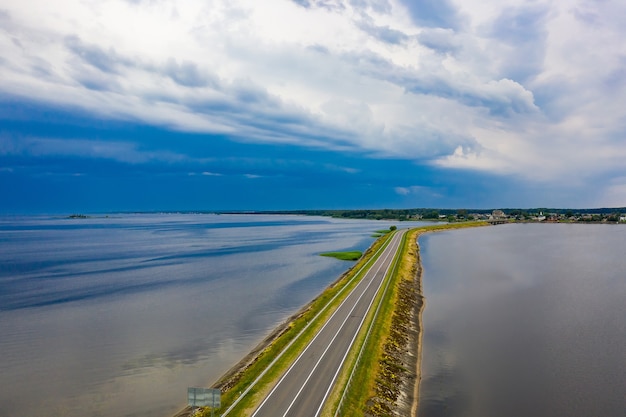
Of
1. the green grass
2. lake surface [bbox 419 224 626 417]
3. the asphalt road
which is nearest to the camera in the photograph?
the asphalt road

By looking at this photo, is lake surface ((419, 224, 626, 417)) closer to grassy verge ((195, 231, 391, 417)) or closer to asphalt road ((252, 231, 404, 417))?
asphalt road ((252, 231, 404, 417))

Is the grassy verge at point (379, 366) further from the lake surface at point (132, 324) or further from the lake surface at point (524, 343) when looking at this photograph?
the lake surface at point (132, 324)

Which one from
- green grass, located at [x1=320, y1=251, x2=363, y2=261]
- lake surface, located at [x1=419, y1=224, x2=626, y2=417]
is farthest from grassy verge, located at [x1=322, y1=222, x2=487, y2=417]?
green grass, located at [x1=320, y1=251, x2=363, y2=261]

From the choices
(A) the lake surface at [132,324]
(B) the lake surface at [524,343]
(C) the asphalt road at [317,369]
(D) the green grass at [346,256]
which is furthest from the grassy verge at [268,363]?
(D) the green grass at [346,256]

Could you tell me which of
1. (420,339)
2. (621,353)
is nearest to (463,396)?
(420,339)

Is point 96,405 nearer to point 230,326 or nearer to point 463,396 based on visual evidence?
point 230,326

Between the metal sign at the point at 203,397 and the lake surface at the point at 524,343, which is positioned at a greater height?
the metal sign at the point at 203,397
